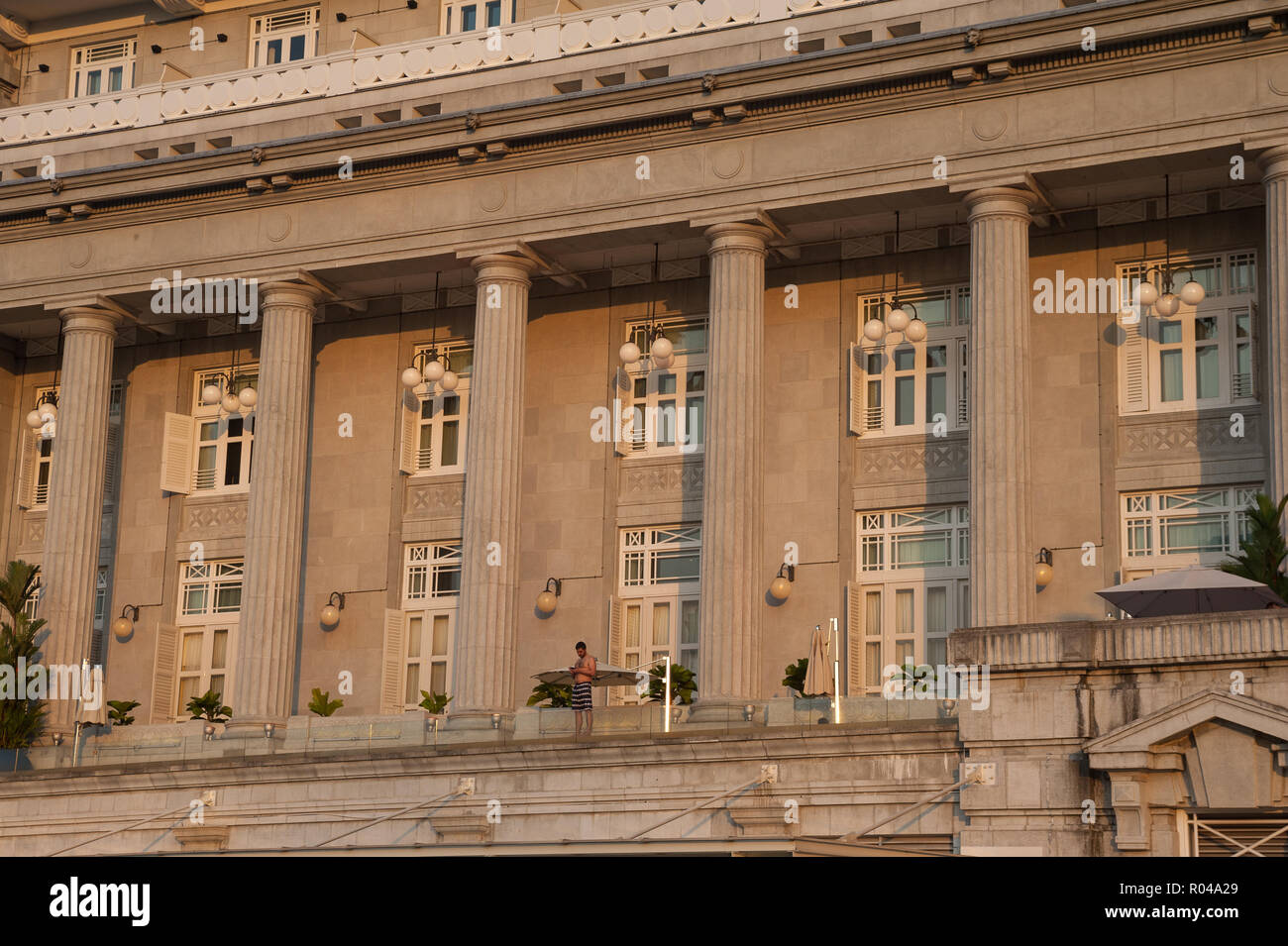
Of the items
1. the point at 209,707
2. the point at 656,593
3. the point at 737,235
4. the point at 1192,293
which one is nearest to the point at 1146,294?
the point at 1192,293

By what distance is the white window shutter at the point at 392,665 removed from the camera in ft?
120

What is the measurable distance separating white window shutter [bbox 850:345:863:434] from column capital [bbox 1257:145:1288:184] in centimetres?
852

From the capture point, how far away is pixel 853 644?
33.0 metres

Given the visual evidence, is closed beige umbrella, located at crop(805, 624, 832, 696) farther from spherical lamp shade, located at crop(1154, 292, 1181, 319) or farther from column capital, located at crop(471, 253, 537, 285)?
column capital, located at crop(471, 253, 537, 285)

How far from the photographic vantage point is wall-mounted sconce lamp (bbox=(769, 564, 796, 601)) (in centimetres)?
3372

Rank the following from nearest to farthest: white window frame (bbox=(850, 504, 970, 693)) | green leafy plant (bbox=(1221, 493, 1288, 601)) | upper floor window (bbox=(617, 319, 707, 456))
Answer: green leafy plant (bbox=(1221, 493, 1288, 601)) → white window frame (bbox=(850, 504, 970, 693)) → upper floor window (bbox=(617, 319, 707, 456))

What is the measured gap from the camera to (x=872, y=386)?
34.4 meters

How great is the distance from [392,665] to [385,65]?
488 inches

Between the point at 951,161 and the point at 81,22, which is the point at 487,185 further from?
the point at 81,22

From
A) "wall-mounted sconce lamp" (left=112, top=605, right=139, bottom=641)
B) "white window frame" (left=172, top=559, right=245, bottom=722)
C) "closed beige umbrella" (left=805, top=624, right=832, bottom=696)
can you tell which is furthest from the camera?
"wall-mounted sconce lamp" (left=112, top=605, right=139, bottom=641)

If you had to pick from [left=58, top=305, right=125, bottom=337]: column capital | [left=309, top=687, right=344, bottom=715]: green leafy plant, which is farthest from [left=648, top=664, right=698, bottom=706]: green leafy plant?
[left=58, top=305, right=125, bottom=337]: column capital

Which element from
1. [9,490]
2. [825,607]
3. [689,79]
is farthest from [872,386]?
[9,490]

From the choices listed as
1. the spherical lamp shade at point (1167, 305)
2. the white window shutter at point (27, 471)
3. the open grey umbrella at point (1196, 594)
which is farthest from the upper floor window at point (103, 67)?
the open grey umbrella at point (1196, 594)

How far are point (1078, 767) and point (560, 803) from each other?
879 centimetres
